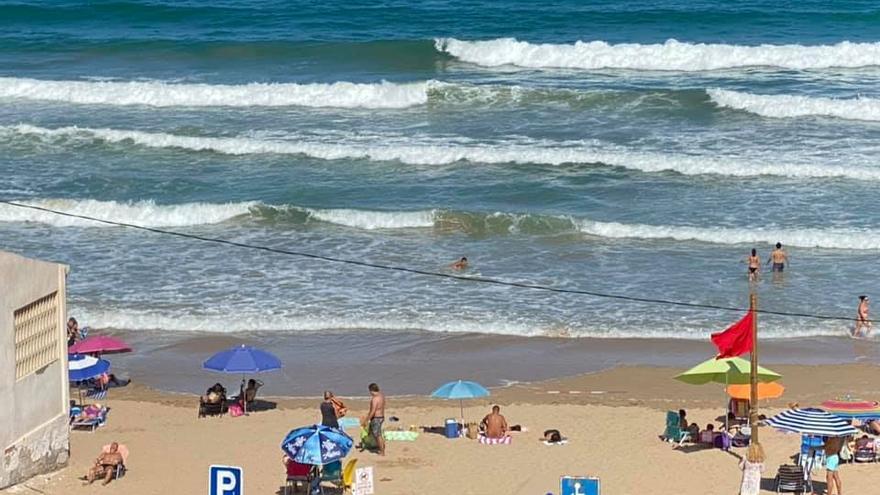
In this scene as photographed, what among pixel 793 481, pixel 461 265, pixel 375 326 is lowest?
pixel 793 481

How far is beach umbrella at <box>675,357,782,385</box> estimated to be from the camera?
19234 mm

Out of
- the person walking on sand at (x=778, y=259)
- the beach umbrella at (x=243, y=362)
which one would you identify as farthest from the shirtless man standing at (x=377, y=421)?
the person walking on sand at (x=778, y=259)

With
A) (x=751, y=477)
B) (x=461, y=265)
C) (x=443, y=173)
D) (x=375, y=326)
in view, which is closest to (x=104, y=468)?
(x=375, y=326)

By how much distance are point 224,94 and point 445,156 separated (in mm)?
8598

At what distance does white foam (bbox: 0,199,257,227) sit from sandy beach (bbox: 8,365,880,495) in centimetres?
891

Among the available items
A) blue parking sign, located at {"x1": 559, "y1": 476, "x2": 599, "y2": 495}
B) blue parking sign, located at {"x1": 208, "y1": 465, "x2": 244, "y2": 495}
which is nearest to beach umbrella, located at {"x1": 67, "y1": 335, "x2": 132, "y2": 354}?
blue parking sign, located at {"x1": 208, "y1": 465, "x2": 244, "y2": 495}

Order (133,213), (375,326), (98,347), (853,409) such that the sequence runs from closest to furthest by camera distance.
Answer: (853,409) → (98,347) → (375,326) → (133,213)

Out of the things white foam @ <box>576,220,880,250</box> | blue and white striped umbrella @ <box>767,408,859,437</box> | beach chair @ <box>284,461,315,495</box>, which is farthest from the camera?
white foam @ <box>576,220,880,250</box>

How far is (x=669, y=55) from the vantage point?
43.1 meters

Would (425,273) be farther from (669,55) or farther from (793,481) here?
(669,55)

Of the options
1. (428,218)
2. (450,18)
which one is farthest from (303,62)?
(428,218)

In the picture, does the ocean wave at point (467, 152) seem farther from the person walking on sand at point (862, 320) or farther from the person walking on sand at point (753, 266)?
the person walking on sand at point (862, 320)

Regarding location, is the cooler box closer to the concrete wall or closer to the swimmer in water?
the concrete wall

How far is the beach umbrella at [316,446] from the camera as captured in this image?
1752 cm
